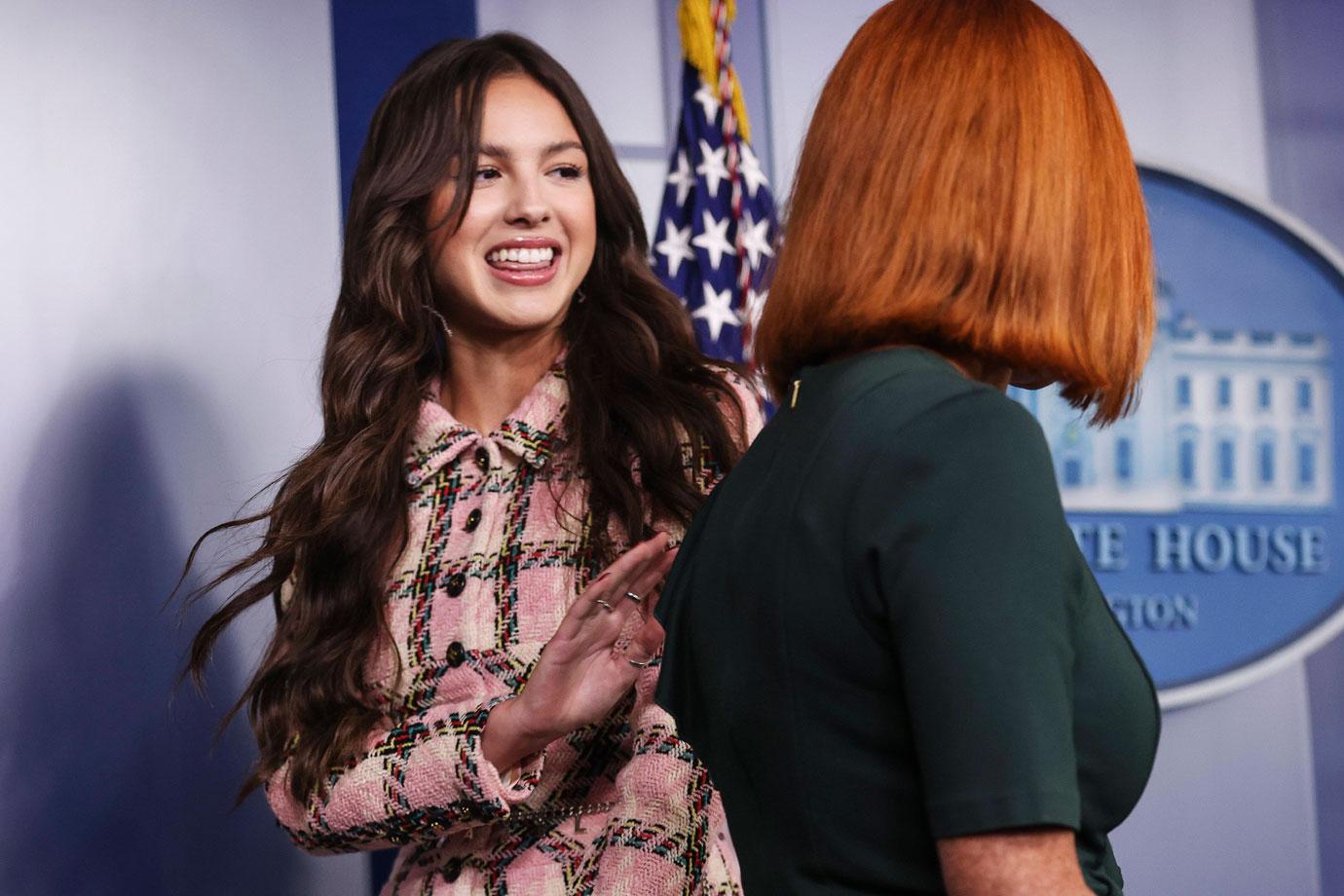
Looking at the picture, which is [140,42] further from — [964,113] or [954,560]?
[954,560]

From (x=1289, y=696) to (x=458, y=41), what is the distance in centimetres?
239

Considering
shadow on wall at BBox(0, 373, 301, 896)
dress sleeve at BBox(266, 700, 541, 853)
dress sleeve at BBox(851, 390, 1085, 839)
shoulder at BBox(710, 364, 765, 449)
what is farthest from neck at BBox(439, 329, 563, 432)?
dress sleeve at BBox(851, 390, 1085, 839)

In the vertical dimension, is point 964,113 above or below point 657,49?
below

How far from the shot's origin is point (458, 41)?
2.03 meters

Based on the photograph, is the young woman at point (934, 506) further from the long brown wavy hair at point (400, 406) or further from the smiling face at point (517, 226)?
the smiling face at point (517, 226)

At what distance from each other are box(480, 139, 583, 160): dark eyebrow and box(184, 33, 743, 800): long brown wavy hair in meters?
0.03

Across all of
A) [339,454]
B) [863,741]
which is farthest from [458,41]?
[863,741]

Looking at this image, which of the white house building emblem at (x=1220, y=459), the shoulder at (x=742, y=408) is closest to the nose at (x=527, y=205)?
the shoulder at (x=742, y=408)

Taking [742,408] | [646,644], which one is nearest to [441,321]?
[742,408]

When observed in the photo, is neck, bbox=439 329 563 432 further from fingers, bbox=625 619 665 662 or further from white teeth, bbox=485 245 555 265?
fingers, bbox=625 619 665 662

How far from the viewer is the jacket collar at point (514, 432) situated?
6.18ft

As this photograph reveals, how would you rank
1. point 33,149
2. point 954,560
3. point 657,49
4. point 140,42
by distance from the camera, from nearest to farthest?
point 954,560
point 33,149
point 140,42
point 657,49

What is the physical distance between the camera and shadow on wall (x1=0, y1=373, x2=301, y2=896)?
210 cm

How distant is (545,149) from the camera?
196cm
